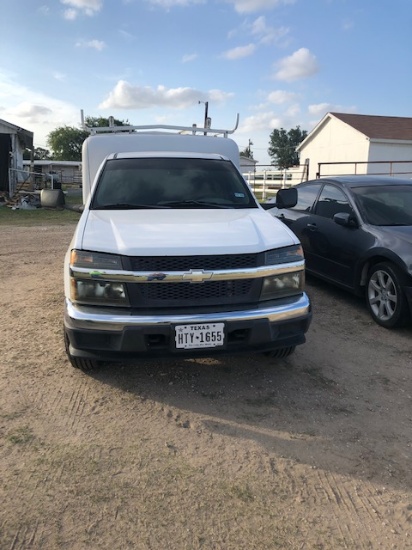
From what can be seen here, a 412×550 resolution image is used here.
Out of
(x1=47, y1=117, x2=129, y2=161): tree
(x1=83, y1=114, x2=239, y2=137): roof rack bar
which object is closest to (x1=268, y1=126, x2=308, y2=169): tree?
(x1=47, y1=117, x2=129, y2=161): tree

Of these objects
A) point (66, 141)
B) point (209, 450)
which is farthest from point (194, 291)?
point (66, 141)

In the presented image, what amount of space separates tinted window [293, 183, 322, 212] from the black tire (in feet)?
5.88

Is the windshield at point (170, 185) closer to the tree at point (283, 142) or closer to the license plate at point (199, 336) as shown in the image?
the license plate at point (199, 336)

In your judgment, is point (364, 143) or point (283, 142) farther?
point (283, 142)

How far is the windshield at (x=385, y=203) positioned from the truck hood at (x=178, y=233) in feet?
6.47

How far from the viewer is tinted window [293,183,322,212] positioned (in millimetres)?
6480

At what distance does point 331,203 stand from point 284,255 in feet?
9.84

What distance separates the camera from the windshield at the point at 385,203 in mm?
5211

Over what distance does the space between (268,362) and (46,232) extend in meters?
9.75

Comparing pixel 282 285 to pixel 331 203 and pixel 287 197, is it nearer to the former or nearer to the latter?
pixel 287 197

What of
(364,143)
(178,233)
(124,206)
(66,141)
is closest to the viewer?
(178,233)

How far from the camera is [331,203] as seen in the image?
237 inches

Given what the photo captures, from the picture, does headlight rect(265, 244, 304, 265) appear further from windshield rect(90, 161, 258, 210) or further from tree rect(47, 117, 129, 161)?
tree rect(47, 117, 129, 161)

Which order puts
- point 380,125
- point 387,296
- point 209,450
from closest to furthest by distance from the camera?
point 209,450 → point 387,296 → point 380,125
